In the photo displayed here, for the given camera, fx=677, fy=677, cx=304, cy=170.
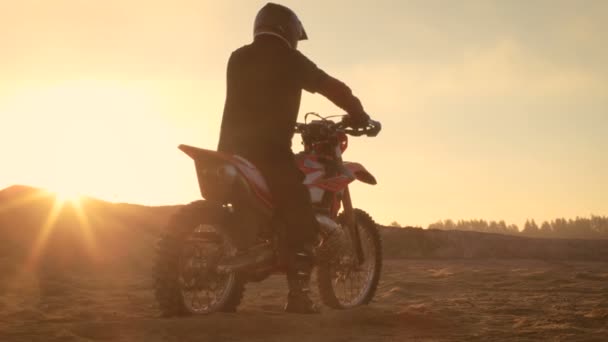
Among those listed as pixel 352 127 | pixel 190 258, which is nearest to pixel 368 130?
pixel 352 127

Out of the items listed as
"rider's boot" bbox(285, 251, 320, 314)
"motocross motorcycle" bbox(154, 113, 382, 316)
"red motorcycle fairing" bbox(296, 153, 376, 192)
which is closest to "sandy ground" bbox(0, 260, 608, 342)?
"rider's boot" bbox(285, 251, 320, 314)

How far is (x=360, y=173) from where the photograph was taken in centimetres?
744

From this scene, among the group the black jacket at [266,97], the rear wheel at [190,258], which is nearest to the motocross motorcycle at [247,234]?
the rear wheel at [190,258]

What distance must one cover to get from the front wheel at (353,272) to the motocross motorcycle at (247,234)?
1 centimetres

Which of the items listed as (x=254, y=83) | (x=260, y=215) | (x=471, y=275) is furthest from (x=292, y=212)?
(x=471, y=275)

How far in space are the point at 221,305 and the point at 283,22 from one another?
253 centimetres

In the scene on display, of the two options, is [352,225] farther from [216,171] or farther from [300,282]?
[216,171]

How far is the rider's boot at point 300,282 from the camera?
5.81 metres

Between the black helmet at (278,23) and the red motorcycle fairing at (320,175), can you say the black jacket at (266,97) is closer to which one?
the black helmet at (278,23)

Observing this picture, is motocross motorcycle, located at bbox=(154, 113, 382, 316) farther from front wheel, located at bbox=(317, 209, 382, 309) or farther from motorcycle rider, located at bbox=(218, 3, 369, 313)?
motorcycle rider, located at bbox=(218, 3, 369, 313)

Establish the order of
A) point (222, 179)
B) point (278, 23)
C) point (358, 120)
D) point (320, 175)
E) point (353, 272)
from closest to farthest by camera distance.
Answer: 1. point (222, 179)
2. point (278, 23)
3. point (358, 120)
4. point (320, 175)
5. point (353, 272)

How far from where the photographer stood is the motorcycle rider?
18.6 feet

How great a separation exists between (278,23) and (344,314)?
255 cm

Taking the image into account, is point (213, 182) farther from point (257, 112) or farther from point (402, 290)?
point (402, 290)
